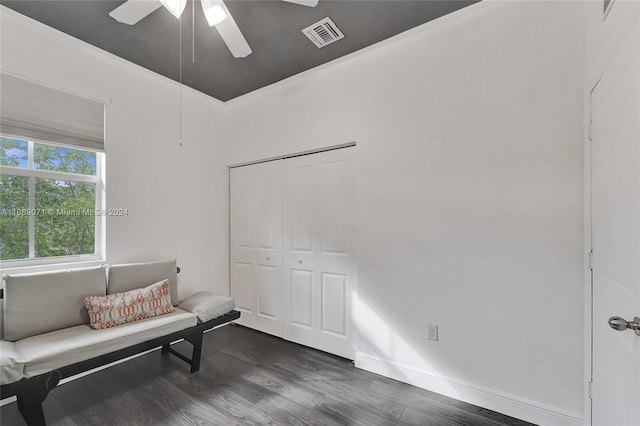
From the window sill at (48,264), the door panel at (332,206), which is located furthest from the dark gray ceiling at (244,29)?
the window sill at (48,264)

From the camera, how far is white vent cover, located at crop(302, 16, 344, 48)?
6.93ft

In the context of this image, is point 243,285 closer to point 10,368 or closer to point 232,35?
point 10,368

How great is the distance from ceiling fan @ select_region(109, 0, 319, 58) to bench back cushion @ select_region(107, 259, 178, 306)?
6.30ft

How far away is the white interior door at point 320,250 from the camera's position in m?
2.58

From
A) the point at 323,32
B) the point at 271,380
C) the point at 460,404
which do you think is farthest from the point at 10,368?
the point at 323,32

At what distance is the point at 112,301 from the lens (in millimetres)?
2117

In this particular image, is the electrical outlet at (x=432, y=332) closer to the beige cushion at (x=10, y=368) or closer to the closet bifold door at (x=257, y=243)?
the closet bifold door at (x=257, y=243)

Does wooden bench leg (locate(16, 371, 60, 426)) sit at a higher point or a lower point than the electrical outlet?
lower

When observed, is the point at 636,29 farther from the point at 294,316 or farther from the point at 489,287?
the point at 294,316

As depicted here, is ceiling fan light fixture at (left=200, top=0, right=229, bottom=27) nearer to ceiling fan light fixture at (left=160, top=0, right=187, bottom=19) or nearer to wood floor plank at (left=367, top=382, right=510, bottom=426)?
ceiling fan light fixture at (left=160, top=0, right=187, bottom=19)

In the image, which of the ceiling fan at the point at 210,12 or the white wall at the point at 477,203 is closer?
the ceiling fan at the point at 210,12

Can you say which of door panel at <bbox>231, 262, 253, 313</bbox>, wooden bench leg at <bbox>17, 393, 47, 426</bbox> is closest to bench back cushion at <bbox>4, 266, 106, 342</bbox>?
wooden bench leg at <bbox>17, 393, 47, 426</bbox>

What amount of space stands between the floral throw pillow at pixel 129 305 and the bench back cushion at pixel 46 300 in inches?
3.7

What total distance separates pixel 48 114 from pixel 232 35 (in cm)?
172
